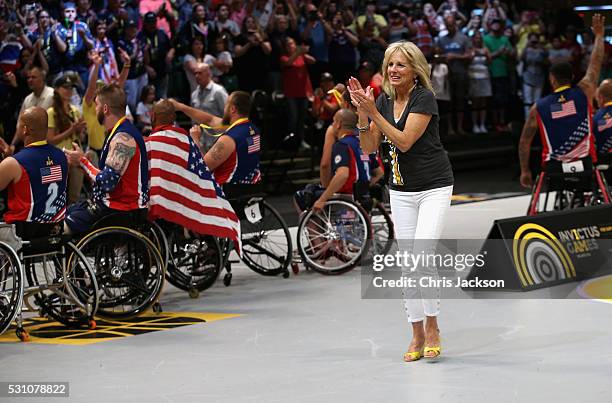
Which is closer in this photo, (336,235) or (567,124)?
(336,235)

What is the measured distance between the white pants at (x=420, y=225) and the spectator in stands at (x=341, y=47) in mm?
11591

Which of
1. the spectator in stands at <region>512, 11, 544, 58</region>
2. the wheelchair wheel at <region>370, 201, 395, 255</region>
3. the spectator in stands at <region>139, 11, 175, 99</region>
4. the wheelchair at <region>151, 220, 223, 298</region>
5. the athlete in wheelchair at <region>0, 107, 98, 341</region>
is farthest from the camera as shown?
the spectator in stands at <region>512, 11, 544, 58</region>

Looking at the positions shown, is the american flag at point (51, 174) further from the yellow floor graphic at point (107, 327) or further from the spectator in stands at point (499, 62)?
the spectator in stands at point (499, 62)

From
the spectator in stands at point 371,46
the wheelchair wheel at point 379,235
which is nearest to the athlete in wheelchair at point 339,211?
the wheelchair wheel at point 379,235

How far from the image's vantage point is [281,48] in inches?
688

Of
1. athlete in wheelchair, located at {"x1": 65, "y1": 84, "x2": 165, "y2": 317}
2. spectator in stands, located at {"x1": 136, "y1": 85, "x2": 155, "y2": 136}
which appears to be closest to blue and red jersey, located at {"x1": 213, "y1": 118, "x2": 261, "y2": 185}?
athlete in wheelchair, located at {"x1": 65, "y1": 84, "x2": 165, "y2": 317}

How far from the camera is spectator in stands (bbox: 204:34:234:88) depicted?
54.6ft

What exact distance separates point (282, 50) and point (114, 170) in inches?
347

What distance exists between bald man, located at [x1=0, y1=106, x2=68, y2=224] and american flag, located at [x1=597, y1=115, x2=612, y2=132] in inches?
247

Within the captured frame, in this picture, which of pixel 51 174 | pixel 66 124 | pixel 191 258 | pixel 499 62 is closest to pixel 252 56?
pixel 66 124

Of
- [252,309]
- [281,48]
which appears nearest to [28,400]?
[252,309]

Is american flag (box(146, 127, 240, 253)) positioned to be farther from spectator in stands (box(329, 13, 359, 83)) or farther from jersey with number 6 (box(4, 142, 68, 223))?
spectator in stands (box(329, 13, 359, 83))

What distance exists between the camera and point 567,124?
11.7m

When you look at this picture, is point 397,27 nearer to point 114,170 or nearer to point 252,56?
point 252,56
